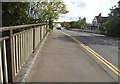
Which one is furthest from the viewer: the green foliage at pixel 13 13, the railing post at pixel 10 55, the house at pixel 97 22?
the house at pixel 97 22

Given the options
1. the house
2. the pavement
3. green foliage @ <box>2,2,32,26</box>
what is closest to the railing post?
the pavement

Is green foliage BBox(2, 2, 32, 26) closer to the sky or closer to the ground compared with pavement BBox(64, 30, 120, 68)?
closer to the sky

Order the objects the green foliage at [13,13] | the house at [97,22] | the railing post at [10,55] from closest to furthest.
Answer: the railing post at [10,55]
the green foliage at [13,13]
the house at [97,22]

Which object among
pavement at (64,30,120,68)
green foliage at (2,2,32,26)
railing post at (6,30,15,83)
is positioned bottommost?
pavement at (64,30,120,68)

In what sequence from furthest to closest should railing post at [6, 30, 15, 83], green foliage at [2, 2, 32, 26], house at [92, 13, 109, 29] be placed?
house at [92, 13, 109, 29]
green foliage at [2, 2, 32, 26]
railing post at [6, 30, 15, 83]

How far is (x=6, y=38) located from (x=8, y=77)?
96 cm

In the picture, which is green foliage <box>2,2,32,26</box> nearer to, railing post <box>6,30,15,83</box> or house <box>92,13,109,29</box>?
railing post <box>6,30,15,83</box>

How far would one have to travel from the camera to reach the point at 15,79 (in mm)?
7156

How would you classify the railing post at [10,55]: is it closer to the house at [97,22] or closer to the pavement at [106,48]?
the pavement at [106,48]

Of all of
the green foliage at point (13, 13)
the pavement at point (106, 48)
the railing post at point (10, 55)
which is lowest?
the pavement at point (106, 48)

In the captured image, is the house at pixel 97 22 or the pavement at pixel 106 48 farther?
the house at pixel 97 22

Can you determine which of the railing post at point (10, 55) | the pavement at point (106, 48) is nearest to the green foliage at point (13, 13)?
the pavement at point (106, 48)

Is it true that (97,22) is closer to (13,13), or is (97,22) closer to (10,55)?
(13,13)

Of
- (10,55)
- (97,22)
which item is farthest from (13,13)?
(97,22)
